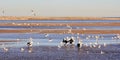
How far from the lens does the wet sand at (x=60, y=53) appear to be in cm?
2899

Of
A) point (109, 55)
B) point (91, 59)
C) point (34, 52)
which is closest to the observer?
point (91, 59)

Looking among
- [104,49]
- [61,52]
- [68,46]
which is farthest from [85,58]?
[68,46]

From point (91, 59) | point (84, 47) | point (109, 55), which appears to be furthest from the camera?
point (84, 47)

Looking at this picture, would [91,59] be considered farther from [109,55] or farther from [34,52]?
[34,52]

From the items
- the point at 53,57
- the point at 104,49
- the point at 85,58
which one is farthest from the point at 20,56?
the point at 104,49

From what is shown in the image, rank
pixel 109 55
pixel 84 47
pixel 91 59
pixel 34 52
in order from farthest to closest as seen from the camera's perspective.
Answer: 1. pixel 84 47
2. pixel 34 52
3. pixel 109 55
4. pixel 91 59

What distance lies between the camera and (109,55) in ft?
98.9

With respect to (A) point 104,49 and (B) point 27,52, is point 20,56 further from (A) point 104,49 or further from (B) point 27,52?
(A) point 104,49

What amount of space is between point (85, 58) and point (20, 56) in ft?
13.6

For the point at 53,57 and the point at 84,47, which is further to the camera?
the point at 84,47

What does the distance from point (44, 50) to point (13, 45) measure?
200 inches

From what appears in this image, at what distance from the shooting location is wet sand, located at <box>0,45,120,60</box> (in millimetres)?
28987

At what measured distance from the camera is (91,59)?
92.5ft

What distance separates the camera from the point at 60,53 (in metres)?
31.4
